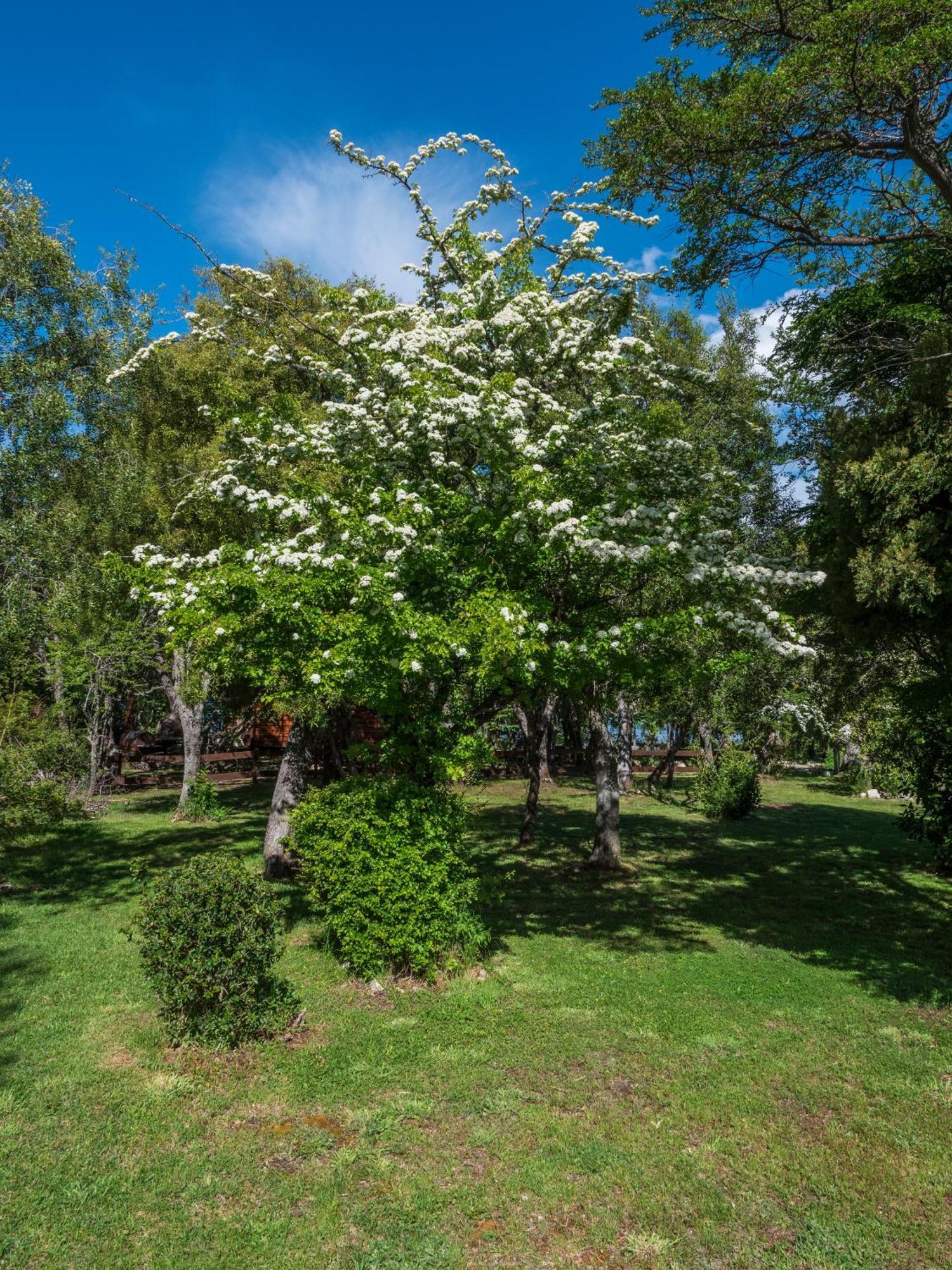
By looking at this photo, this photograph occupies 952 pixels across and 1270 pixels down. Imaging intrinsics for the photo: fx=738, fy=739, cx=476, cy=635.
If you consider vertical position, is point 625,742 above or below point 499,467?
below

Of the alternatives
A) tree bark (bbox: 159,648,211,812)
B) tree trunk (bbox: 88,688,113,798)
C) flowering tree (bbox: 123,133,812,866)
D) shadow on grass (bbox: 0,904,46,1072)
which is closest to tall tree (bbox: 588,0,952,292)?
flowering tree (bbox: 123,133,812,866)

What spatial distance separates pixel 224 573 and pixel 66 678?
14.1 metres

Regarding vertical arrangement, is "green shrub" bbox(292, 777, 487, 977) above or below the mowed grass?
above

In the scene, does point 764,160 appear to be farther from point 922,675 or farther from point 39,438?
point 39,438

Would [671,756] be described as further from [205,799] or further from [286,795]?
[205,799]

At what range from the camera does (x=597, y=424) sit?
9.38 meters

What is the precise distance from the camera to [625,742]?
2202 centimetres

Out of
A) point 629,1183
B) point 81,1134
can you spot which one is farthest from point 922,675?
point 81,1134

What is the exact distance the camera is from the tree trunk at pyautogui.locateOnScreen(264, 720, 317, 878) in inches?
481

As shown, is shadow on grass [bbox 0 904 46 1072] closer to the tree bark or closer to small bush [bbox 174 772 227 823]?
small bush [bbox 174 772 227 823]

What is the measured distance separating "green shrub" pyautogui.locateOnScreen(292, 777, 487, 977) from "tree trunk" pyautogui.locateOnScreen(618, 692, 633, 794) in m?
8.93

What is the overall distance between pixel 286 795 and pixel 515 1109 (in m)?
7.65

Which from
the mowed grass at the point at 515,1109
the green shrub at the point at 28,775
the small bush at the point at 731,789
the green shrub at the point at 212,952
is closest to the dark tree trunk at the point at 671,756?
the small bush at the point at 731,789

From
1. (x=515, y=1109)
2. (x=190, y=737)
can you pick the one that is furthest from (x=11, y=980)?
(x=190, y=737)
